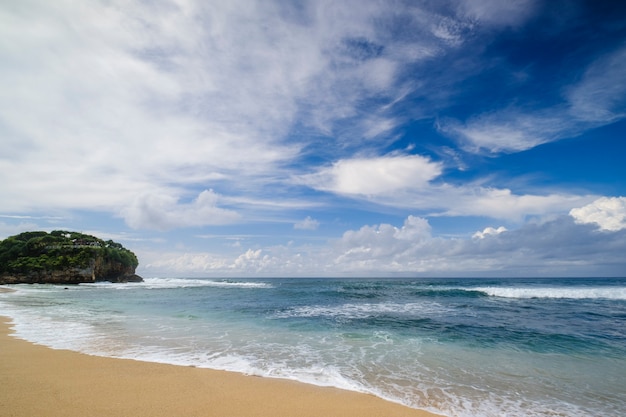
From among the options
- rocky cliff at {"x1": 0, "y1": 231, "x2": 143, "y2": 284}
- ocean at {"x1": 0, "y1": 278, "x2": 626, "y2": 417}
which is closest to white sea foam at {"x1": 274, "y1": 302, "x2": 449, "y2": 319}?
ocean at {"x1": 0, "y1": 278, "x2": 626, "y2": 417}

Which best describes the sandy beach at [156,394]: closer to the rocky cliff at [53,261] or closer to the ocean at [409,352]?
the ocean at [409,352]

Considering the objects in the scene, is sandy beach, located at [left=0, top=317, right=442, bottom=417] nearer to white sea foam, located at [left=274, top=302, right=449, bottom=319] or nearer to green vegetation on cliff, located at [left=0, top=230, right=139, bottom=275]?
white sea foam, located at [left=274, top=302, right=449, bottom=319]

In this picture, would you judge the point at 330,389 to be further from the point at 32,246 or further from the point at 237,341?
the point at 32,246

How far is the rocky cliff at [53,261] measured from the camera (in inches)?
2116

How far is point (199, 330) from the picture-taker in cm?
1227

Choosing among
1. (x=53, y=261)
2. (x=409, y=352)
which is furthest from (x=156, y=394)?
(x=53, y=261)

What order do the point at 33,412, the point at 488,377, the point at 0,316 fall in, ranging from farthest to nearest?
the point at 0,316
the point at 488,377
the point at 33,412

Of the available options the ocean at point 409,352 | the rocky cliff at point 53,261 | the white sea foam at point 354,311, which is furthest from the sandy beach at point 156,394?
the rocky cliff at point 53,261

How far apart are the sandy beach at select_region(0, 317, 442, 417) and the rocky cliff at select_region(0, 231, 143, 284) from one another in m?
62.2

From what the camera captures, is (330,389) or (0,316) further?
(0,316)

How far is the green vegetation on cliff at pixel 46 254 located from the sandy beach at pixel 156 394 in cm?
6269

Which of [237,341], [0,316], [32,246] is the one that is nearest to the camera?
[237,341]

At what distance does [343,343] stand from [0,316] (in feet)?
53.5

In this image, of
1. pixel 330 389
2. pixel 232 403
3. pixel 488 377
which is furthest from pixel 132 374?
pixel 488 377
